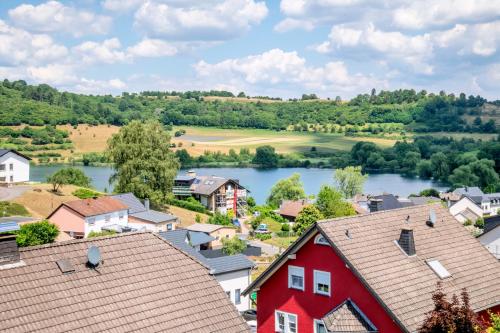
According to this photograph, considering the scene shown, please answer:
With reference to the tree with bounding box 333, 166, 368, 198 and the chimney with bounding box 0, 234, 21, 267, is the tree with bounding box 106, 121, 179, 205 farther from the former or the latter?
the chimney with bounding box 0, 234, 21, 267

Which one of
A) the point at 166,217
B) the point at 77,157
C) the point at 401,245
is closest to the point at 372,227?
the point at 401,245

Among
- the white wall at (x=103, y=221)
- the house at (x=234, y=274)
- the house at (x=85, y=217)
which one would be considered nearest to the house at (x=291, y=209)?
the white wall at (x=103, y=221)

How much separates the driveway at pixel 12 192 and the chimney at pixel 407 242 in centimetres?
4726

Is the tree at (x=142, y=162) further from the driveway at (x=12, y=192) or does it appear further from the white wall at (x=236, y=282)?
the white wall at (x=236, y=282)

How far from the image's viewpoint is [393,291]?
17.4m

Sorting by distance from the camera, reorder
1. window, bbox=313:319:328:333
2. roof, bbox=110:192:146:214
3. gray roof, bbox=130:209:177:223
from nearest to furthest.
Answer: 1. window, bbox=313:319:328:333
2. gray roof, bbox=130:209:177:223
3. roof, bbox=110:192:146:214

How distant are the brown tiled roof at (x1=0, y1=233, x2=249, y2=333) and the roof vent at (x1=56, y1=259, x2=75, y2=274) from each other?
9cm

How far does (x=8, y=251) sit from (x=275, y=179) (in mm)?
130075

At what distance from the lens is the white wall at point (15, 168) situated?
7112 centimetres

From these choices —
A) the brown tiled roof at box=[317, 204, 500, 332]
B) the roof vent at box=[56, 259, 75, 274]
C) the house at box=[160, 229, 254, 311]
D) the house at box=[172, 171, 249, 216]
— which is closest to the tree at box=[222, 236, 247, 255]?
the house at box=[160, 229, 254, 311]

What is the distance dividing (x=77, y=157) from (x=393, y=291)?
15575 centimetres

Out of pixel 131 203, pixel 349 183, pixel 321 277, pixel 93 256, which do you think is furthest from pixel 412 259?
pixel 349 183

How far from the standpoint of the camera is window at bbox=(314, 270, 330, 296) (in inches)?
744

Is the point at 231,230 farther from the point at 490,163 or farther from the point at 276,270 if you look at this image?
the point at 490,163
